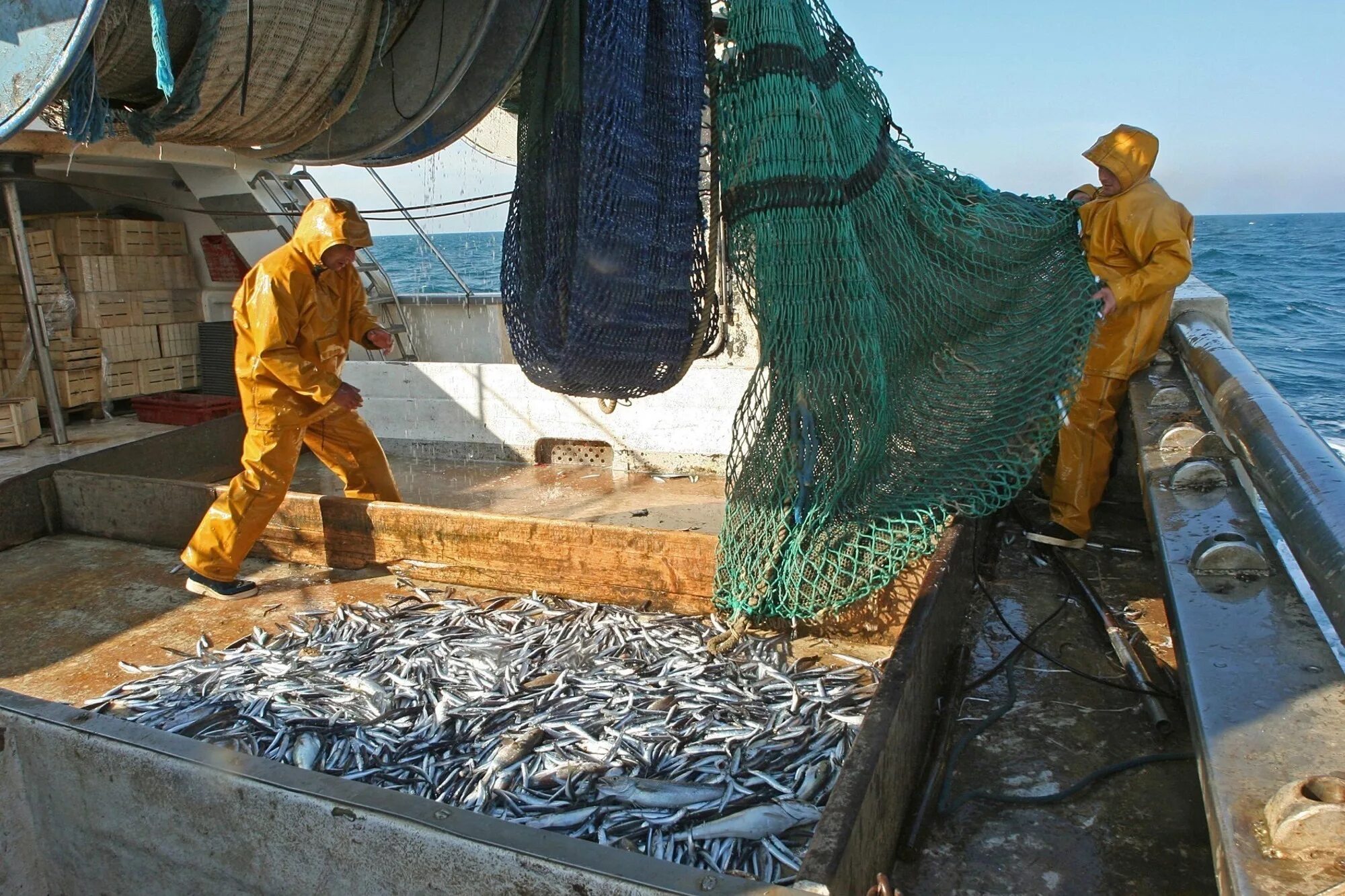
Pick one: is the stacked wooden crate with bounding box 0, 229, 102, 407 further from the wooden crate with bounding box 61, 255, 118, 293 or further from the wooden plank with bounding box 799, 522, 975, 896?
the wooden plank with bounding box 799, 522, 975, 896

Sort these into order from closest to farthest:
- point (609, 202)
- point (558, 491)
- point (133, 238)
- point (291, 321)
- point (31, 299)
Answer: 1. point (609, 202)
2. point (291, 321)
3. point (558, 491)
4. point (31, 299)
5. point (133, 238)

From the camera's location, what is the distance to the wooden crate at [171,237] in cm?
1108

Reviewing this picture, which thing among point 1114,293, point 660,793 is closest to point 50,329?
point 660,793

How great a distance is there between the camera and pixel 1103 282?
506 centimetres

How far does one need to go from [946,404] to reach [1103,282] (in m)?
1.14

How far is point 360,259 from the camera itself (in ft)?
37.5

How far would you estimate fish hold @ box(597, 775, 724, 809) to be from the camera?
3303 mm

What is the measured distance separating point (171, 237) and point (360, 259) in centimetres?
215

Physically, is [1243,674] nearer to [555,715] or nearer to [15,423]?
[555,715]


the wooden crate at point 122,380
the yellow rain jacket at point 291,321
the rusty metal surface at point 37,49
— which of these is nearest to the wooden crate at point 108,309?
the wooden crate at point 122,380

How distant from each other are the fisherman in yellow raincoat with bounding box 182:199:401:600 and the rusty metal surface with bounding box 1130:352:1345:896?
4567mm

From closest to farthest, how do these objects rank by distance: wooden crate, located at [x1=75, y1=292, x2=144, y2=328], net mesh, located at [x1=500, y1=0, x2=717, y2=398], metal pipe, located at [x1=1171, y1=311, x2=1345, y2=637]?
metal pipe, located at [x1=1171, y1=311, x2=1345, y2=637], net mesh, located at [x1=500, y1=0, x2=717, y2=398], wooden crate, located at [x1=75, y1=292, x2=144, y2=328]

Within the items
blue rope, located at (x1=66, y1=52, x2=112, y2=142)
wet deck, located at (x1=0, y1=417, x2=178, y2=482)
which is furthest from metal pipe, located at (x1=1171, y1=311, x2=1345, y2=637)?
wet deck, located at (x1=0, y1=417, x2=178, y2=482)

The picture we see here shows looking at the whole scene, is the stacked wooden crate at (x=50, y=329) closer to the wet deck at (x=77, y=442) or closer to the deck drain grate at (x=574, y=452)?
the wet deck at (x=77, y=442)
